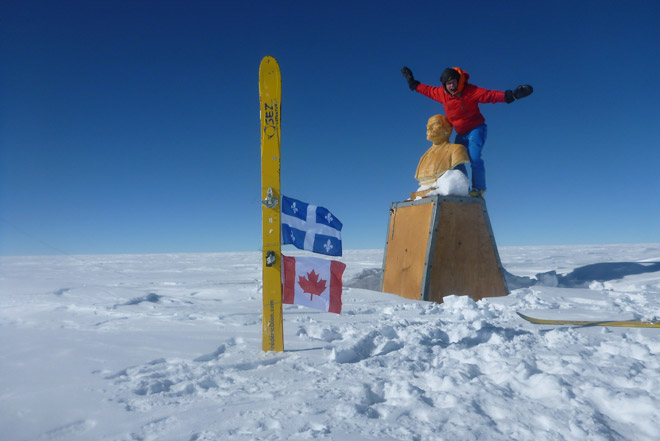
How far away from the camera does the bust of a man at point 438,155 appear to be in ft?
13.5

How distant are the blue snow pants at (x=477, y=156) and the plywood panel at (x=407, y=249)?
0.79 m

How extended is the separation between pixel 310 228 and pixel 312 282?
12.6 inches

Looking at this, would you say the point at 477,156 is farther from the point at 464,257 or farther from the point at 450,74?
the point at 464,257

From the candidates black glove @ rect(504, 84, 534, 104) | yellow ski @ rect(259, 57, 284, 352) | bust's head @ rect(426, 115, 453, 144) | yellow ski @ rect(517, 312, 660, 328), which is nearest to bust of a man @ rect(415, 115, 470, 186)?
bust's head @ rect(426, 115, 453, 144)

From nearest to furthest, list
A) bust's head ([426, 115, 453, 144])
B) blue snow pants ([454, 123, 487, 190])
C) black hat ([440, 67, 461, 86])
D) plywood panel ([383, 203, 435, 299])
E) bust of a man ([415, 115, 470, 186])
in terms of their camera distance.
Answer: plywood panel ([383, 203, 435, 299]) → black hat ([440, 67, 461, 86]) → bust of a man ([415, 115, 470, 186]) → blue snow pants ([454, 123, 487, 190]) → bust's head ([426, 115, 453, 144])

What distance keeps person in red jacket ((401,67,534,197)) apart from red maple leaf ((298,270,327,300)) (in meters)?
2.75

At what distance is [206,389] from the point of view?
1.47m

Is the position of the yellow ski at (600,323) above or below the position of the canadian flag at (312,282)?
below

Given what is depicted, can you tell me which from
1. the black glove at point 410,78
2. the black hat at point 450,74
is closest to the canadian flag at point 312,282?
the black hat at point 450,74

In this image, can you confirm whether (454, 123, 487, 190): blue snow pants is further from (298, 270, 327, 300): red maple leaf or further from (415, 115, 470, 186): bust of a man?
(298, 270, 327, 300): red maple leaf

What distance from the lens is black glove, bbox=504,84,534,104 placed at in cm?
373

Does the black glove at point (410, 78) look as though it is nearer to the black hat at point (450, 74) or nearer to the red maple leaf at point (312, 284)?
the black hat at point (450, 74)

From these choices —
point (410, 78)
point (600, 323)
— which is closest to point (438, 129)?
point (410, 78)

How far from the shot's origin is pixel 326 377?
1.59m
